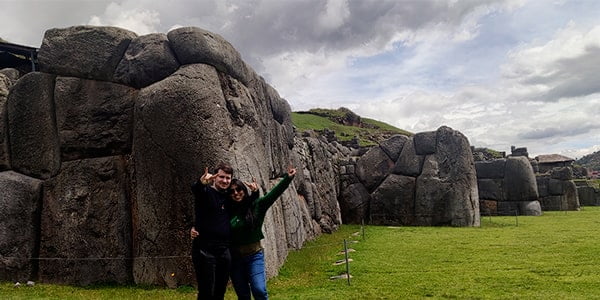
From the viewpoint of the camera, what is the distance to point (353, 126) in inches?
4857

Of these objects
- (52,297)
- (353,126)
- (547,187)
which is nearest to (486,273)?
(52,297)

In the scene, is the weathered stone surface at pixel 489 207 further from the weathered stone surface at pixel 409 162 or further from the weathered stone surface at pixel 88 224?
the weathered stone surface at pixel 88 224

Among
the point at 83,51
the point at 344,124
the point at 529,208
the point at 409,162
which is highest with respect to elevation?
the point at 344,124

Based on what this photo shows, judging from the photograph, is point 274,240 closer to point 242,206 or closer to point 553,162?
point 242,206

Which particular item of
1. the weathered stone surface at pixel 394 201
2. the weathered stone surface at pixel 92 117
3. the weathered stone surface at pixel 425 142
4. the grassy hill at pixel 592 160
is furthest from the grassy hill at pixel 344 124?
the grassy hill at pixel 592 160

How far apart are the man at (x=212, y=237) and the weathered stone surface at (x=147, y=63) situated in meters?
6.67

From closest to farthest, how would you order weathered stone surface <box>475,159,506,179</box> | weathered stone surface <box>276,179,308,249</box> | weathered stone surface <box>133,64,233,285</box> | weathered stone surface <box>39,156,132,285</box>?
weathered stone surface <box>133,64,233,285</box>, weathered stone surface <box>39,156,132,285</box>, weathered stone surface <box>276,179,308,249</box>, weathered stone surface <box>475,159,506,179</box>

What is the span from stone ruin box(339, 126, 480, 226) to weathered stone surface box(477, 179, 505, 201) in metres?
10.6

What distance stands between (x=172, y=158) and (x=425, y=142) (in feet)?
72.8

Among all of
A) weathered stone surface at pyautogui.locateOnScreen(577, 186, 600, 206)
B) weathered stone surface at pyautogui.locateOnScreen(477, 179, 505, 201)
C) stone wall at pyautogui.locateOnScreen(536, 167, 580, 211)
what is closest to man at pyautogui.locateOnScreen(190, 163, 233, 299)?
weathered stone surface at pyautogui.locateOnScreen(477, 179, 505, 201)

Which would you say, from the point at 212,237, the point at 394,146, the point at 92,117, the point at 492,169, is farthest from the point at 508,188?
the point at 212,237

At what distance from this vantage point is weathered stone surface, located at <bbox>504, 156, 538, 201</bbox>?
37375 millimetres

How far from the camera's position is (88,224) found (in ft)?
42.3

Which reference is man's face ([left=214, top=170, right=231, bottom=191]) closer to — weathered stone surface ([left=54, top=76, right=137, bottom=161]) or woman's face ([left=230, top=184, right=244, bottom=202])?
woman's face ([left=230, top=184, right=244, bottom=202])
